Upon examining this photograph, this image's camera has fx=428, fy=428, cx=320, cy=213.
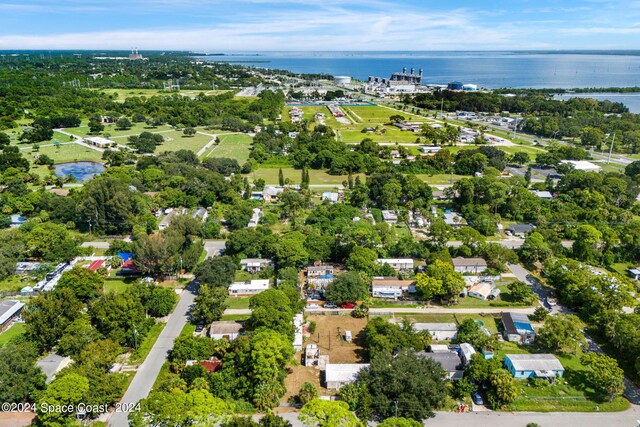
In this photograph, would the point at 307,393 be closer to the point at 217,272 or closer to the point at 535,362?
the point at 217,272

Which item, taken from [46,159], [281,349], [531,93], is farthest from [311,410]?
[531,93]

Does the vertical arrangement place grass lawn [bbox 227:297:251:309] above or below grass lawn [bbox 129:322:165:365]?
above

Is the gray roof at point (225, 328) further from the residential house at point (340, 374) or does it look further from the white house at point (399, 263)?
the white house at point (399, 263)

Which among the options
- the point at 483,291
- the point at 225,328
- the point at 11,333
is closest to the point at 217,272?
the point at 225,328

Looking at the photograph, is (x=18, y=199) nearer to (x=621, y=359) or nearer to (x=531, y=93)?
(x=621, y=359)

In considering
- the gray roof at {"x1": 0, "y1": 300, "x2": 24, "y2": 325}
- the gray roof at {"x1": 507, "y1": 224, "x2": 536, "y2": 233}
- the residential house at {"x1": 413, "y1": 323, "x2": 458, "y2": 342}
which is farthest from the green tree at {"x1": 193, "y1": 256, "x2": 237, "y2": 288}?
the gray roof at {"x1": 507, "y1": 224, "x2": 536, "y2": 233}

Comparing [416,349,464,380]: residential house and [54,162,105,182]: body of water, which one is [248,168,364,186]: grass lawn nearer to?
[54,162,105,182]: body of water
